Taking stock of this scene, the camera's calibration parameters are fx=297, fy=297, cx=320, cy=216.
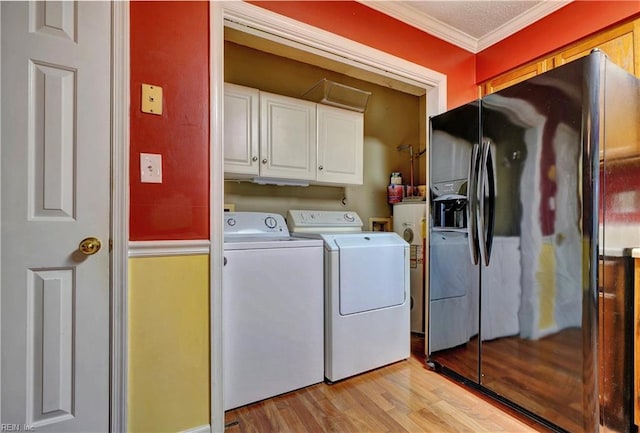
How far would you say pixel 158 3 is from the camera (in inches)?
51.9

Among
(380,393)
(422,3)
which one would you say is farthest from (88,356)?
(422,3)

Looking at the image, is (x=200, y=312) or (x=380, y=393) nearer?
(x=200, y=312)

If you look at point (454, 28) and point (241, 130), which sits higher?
point (454, 28)

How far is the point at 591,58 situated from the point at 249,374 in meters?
2.20

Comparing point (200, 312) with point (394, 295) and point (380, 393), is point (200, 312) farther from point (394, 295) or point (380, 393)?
point (394, 295)

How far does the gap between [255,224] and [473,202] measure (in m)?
1.43

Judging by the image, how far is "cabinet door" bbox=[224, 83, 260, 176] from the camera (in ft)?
6.63

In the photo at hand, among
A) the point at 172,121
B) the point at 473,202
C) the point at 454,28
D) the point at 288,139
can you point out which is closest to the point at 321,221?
the point at 288,139

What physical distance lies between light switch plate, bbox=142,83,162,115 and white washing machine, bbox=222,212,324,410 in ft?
2.38

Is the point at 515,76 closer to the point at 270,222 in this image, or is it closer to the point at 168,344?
the point at 270,222

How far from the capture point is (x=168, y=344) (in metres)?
1.34

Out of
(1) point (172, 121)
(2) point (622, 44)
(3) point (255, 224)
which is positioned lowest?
(3) point (255, 224)

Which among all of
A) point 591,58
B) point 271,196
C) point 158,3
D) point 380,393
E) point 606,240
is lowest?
point 380,393

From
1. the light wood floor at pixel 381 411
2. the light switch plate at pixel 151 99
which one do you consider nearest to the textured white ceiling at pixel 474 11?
the light switch plate at pixel 151 99
